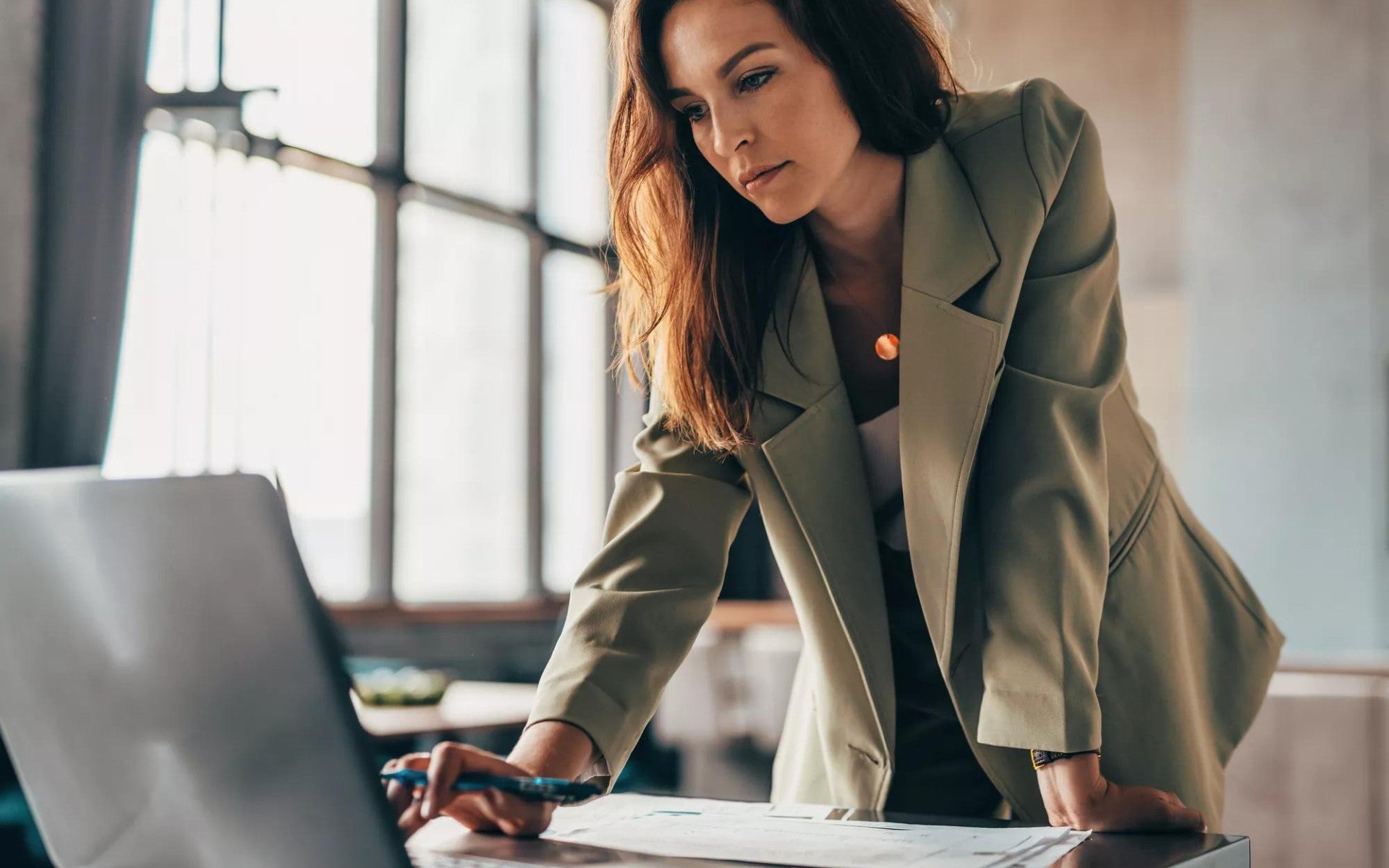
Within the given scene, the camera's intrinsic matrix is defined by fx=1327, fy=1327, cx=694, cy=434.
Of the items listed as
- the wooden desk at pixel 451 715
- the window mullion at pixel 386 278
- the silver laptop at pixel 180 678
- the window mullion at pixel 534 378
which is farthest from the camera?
the window mullion at pixel 534 378

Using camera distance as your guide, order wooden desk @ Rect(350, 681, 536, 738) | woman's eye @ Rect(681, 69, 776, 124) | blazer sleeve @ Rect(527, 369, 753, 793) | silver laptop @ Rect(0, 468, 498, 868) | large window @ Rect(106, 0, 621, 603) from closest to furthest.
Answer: silver laptop @ Rect(0, 468, 498, 868), blazer sleeve @ Rect(527, 369, 753, 793), woman's eye @ Rect(681, 69, 776, 124), wooden desk @ Rect(350, 681, 536, 738), large window @ Rect(106, 0, 621, 603)

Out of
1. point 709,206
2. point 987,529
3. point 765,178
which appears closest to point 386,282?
point 709,206

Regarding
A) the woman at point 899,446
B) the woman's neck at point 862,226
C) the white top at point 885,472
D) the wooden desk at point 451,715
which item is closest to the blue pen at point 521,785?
the woman at point 899,446

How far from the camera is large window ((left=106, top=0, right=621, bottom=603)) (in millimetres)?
4316

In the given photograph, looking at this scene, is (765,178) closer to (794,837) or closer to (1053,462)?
(1053,462)

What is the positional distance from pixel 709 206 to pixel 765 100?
17cm

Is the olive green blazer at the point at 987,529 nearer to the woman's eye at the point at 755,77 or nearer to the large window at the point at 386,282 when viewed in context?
the woman's eye at the point at 755,77

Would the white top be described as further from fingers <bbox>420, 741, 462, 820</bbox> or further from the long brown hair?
fingers <bbox>420, 741, 462, 820</bbox>

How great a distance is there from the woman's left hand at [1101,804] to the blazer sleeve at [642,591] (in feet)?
0.91

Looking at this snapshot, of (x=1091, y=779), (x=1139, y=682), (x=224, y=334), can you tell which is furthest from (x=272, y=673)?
(x=224, y=334)

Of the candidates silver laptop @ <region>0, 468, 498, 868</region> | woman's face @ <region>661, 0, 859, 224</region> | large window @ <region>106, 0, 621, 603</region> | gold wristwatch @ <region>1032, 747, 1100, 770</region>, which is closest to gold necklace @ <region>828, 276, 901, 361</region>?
woman's face @ <region>661, 0, 859, 224</region>

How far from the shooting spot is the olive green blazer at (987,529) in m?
0.93

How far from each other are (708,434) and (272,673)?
0.57m

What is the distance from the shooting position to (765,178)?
104 centimetres
